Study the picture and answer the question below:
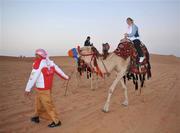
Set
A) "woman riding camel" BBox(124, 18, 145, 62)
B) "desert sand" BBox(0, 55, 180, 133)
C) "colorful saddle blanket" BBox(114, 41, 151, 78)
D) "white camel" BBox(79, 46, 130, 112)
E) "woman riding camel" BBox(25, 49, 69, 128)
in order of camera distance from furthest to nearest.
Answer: "woman riding camel" BBox(124, 18, 145, 62)
"colorful saddle blanket" BBox(114, 41, 151, 78)
"white camel" BBox(79, 46, 130, 112)
"desert sand" BBox(0, 55, 180, 133)
"woman riding camel" BBox(25, 49, 69, 128)

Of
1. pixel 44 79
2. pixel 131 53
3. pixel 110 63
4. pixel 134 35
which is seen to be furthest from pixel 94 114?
pixel 134 35

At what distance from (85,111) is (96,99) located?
88.3 inches

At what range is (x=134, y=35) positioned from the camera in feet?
34.9

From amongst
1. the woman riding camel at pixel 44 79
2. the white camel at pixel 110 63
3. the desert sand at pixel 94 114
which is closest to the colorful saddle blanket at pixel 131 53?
the white camel at pixel 110 63

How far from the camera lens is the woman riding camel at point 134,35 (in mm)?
10516

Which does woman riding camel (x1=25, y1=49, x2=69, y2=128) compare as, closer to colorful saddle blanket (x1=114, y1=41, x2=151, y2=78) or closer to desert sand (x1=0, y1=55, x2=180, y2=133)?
desert sand (x1=0, y1=55, x2=180, y2=133)

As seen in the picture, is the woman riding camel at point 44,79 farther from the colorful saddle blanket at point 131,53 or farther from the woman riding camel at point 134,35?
the woman riding camel at point 134,35

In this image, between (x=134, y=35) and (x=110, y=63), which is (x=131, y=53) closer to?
(x=134, y=35)

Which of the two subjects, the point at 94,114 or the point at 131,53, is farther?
the point at 131,53

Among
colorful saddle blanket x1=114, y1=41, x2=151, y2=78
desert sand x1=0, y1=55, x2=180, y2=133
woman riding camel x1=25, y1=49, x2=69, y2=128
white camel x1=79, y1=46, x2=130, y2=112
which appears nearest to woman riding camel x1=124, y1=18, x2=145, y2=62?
colorful saddle blanket x1=114, y1=41, x2=151, y2=78

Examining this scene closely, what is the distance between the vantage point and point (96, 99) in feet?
37.9

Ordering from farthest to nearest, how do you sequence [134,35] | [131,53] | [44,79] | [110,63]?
[134,35], [131,53], [110,63], [44,79]

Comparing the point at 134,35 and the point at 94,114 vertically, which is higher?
the point at 134,35

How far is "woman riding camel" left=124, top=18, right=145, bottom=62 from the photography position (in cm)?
1052
